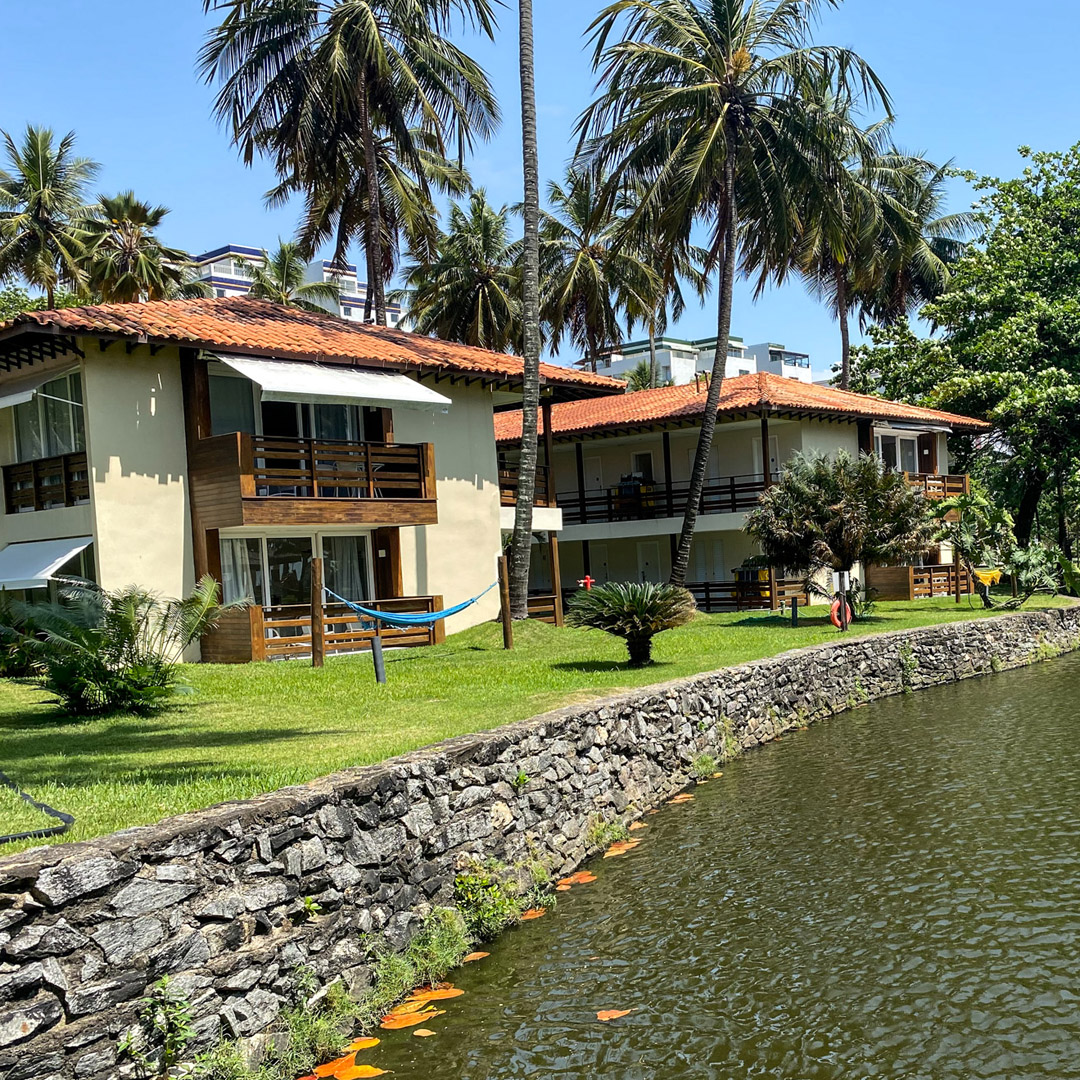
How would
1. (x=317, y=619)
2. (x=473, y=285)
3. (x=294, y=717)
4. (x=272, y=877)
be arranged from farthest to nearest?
(x=473, y=285) → (x=317, y=619) → (x=294, y=717) → (x=272, y=877)

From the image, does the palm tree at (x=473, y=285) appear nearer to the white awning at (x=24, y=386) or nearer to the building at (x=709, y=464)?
the building at (x=709, y=464)

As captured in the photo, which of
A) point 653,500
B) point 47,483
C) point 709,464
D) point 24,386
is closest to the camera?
point 24,386

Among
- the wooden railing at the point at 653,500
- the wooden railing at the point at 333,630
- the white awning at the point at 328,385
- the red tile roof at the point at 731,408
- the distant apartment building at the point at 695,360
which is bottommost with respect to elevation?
the wooden railing at the point at 333,630

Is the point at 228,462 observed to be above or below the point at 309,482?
above

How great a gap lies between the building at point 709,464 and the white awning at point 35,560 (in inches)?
506

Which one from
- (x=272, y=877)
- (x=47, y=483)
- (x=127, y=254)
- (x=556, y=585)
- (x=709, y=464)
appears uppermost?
(x=127, y=254)

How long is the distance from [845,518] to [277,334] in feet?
41.0

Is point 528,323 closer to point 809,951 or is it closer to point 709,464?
point 709,464

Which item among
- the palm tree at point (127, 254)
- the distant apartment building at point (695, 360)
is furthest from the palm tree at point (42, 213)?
the distant apartment building at point (695, 360)

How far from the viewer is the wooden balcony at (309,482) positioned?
2009 centimetres

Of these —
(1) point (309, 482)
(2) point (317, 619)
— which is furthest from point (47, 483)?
(2) point (317, 619)

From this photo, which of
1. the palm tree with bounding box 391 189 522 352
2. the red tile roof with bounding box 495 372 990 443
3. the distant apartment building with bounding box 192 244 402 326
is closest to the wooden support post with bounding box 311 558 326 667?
the red tile roof with bounding box 495 372 990 443

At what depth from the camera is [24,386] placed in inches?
804

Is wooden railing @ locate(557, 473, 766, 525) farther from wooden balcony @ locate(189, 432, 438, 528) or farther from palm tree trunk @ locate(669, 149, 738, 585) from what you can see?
wooden balcony @ locate(189, 432, 438, 528)
